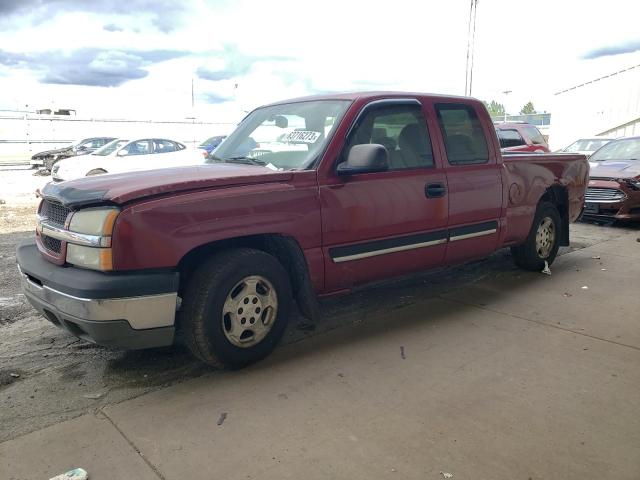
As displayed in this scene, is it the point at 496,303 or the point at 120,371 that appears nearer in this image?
the point at 120,371

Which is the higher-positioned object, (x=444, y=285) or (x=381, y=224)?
(x=381, y=224)

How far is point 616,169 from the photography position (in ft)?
31.6

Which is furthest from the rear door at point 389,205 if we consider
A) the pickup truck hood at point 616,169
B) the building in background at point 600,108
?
the building in background at point 600,108

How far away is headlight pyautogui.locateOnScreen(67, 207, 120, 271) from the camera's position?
3.07m

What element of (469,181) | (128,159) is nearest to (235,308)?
(469,181)

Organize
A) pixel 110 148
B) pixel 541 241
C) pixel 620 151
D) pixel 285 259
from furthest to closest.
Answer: pixel 110 148
pixel 620 151
pixel 541 241
pixel 285 259

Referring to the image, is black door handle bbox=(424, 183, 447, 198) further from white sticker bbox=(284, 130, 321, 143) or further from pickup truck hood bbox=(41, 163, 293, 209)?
pickup truck hood bbox=(41, 163, 293, 209)

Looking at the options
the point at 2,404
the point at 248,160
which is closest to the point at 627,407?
the point at 248,160

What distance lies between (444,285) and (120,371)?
3357mm

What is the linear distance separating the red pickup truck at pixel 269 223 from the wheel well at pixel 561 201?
3.70 feet

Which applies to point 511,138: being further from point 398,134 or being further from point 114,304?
point 114,304

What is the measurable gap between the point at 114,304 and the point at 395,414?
172 cm

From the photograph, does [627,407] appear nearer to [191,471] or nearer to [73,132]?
[191,471]

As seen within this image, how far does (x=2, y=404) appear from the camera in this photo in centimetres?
325
